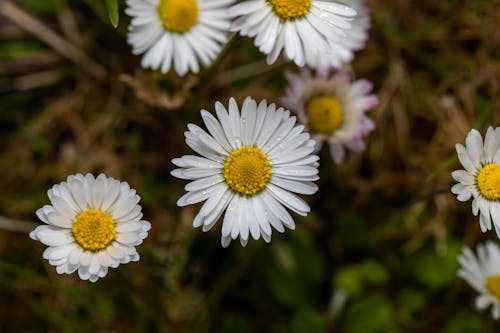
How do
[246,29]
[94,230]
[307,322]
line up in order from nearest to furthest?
1. [94,230]
2. [246,29]
3. [307,322]

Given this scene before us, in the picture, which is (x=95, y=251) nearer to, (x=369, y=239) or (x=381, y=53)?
(x=369, y=239)

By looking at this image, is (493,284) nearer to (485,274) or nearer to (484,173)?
(485,274)

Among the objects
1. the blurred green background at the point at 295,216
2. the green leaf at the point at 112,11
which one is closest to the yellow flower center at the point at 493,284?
the blurred green background at the point at 295,216

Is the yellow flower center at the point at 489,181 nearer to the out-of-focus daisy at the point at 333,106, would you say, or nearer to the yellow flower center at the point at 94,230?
the out-of-focus daisy at the point at 333,106

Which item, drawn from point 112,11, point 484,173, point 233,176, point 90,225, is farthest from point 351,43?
point 90,225

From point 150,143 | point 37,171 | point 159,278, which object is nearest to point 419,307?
point 159,278

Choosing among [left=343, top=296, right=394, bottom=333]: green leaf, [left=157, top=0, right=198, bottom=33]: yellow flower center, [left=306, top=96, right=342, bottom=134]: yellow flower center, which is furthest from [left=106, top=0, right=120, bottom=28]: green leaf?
[left=343, top=296, right=394, bottom=333]: green leaf

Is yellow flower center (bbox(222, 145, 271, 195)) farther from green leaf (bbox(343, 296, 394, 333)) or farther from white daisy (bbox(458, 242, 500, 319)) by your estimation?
green leaf (bbox(343, 296, 394, 333))
